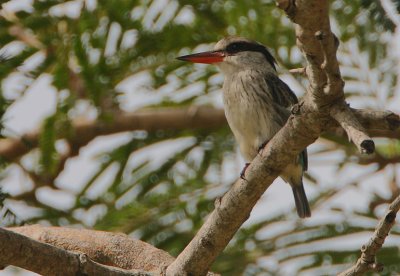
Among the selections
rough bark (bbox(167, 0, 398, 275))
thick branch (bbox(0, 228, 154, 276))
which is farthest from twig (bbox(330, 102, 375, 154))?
thick branch (bbox(0, 228, 154, 276))

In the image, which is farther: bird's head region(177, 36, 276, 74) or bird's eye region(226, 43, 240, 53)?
bird's eye region(226, 43, 240, 53)

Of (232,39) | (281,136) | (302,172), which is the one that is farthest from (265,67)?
(281,136)

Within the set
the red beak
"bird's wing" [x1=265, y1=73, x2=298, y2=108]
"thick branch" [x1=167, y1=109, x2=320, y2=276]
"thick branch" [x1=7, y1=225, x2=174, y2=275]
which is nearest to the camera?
"thick branch" [x1=167, y1=109, x2=320, y2=276]

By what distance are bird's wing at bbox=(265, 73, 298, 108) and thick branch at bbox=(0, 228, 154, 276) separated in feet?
5.21

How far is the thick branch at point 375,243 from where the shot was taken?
2.25m

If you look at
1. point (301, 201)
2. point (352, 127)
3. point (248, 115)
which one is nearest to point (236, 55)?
point (248, 115)

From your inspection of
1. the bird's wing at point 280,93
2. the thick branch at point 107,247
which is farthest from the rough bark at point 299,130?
the bird's wing at point 280,93

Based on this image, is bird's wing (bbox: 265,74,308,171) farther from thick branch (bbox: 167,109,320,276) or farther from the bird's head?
thick branch (bbox: 167,109,320,276)

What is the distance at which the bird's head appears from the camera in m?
4.25

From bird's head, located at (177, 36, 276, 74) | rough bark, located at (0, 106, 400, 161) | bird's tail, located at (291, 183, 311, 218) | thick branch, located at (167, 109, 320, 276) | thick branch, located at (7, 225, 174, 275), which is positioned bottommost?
bird's tail, located at (291, 183, 311, 218)

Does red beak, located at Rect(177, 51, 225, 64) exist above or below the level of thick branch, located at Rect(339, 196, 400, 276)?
below

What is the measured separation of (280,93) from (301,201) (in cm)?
51

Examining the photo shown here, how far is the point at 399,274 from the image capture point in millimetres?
3836

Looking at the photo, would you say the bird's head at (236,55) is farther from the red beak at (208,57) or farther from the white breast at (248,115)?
the white breast at (248,115)
